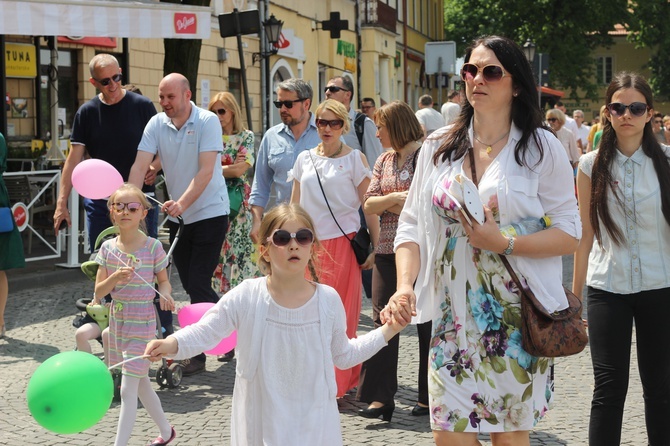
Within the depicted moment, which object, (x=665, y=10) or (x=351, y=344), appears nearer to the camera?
(x=351, y=344)

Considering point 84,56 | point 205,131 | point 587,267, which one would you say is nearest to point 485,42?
point 587,267

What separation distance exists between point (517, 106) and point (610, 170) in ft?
4.11

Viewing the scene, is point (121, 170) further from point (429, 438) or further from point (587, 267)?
point (587, 267)

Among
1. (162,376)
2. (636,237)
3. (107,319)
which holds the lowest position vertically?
(162,376)

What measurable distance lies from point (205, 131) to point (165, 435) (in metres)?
2.46

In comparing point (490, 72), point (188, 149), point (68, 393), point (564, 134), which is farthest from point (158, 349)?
point (564, 134)

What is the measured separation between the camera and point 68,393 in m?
3.37

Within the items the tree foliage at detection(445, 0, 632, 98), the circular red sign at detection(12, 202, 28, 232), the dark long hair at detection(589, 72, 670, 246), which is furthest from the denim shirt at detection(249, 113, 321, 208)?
the tree foliage at detection(445, 0, 632, 98)

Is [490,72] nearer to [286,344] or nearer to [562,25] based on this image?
[286,344]

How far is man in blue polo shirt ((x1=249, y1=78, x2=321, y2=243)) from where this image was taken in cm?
763

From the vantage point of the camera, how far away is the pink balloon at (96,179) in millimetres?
6523

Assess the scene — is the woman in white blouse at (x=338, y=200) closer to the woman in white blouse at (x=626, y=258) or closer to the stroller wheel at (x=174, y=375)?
the stroller wheel at (x=174, y=375)

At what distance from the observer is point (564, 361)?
27.2 feet

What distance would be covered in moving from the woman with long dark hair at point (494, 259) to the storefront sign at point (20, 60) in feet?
52.0
